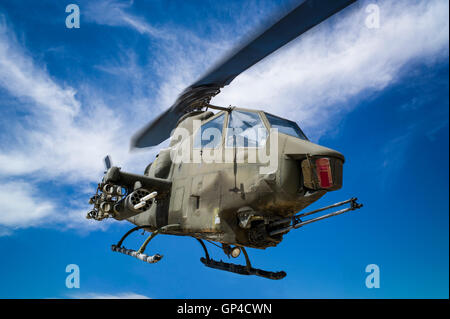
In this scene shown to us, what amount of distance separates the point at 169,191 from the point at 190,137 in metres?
1.26

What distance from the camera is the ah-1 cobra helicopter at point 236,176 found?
5.29 meters

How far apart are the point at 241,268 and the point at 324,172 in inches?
163

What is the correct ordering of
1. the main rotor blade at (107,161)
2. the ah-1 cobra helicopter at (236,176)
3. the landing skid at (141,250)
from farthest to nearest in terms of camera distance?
1. the main rotor blade at (107,161)
2. the landing skid at (141,250)
3. the ah-1 cobra helicopter at (236,176)

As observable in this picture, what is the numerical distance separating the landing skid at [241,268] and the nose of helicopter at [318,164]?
2952 mm

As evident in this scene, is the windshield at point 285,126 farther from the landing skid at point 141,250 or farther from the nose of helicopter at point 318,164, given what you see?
the landing skid at point 141,250

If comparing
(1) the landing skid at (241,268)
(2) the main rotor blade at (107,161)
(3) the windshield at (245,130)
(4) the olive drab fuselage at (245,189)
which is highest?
(2) the main rotor blade at (107,161)

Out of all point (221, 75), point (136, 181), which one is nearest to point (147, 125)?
point (136, 181)

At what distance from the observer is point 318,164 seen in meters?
5.25

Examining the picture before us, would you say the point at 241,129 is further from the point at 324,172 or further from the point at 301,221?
the point at 301,221

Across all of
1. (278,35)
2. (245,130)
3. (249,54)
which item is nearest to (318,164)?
(245,130)

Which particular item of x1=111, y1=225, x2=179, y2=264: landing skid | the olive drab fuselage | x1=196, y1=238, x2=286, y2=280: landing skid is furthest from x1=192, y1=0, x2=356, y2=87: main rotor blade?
x1=196, y1=238, x2=286, y2=280: landing skid

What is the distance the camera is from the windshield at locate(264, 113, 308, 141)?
6176mm

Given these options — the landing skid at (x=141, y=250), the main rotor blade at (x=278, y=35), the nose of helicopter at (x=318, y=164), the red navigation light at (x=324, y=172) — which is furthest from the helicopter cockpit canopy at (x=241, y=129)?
the landing skid at (x=141, y=250)

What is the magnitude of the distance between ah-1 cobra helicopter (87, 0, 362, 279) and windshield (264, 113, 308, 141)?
0.03 m
